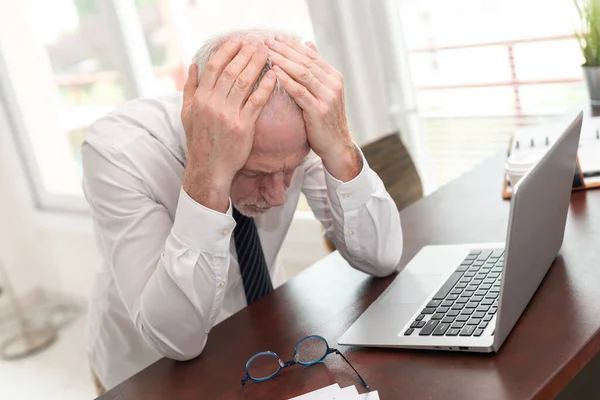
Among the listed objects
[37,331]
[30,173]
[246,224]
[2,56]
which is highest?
[2,56]

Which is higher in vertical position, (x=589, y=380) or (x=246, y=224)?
(x=246, y=224)

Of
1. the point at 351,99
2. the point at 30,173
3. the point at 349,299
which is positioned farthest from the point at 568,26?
the point at 30,173

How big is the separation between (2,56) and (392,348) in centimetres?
381

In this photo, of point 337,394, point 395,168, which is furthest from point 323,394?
point 395,168

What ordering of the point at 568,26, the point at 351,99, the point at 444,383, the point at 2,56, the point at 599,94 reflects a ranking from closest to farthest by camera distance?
1. the point at 444,383
2. the point at 599,94
3. the point at 568,26
4. the point at 351,99
5. the point at 2,56

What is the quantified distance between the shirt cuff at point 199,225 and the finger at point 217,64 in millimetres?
189

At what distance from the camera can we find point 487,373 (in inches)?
37.1

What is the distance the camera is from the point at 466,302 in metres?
1.14

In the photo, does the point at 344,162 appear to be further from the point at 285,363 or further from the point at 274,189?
the point at 285,363

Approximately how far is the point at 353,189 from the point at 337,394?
476 millimetres

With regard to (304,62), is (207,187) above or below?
below

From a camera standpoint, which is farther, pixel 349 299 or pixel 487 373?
pixel 349 299

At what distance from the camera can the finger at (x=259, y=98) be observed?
Answer: 1.15 metres

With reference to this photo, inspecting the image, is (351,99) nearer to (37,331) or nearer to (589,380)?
(589,380)
